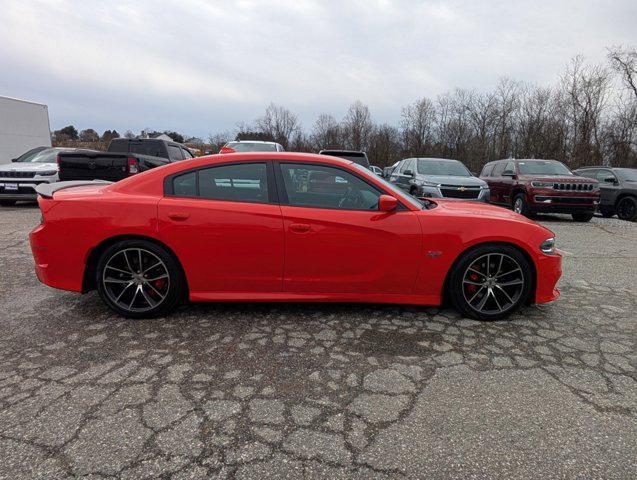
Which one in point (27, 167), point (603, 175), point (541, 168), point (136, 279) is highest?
point (27, 167)

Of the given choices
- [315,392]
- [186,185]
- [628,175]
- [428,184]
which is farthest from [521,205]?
[315,392]

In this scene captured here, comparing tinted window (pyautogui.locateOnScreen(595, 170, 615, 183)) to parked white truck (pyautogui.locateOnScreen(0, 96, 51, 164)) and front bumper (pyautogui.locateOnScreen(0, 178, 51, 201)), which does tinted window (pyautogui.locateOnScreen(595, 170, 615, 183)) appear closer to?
front bumper (pyautogui.locateOnScreen(0, 178, 51, 201))

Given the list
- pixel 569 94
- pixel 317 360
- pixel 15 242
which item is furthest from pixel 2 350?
pixel 569 94

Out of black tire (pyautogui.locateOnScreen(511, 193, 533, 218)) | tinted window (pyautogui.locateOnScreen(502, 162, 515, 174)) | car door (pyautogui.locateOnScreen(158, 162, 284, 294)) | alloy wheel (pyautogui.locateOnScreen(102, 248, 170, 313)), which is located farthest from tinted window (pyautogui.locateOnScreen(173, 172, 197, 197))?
tinted window (pyautogui.locateOnScreen(502, 162, 515, 174))

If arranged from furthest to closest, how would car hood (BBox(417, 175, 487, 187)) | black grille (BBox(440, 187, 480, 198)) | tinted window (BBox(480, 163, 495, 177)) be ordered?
tinted window (BBox(480, 163, 495, 177))
car hood (BBox(417, 175, 487, 187))
black grille (BBox(440, 187, 480, 198))

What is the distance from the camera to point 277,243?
3426mm

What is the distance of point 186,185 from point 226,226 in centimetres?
56

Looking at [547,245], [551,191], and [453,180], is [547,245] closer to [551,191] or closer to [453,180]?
[453,180]

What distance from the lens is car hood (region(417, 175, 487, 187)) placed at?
958cm

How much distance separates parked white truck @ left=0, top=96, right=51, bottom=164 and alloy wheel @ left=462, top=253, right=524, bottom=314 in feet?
60.7

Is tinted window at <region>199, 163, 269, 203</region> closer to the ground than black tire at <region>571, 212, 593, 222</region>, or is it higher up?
higher up

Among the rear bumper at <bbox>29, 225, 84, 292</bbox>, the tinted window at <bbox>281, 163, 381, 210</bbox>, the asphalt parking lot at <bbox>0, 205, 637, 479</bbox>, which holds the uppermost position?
the tinted window at <bbox>281, 163, 381, 210</bbox>

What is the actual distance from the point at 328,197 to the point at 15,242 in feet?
19.0

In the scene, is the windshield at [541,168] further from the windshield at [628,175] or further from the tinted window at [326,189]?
the tinted window at [326,189]
